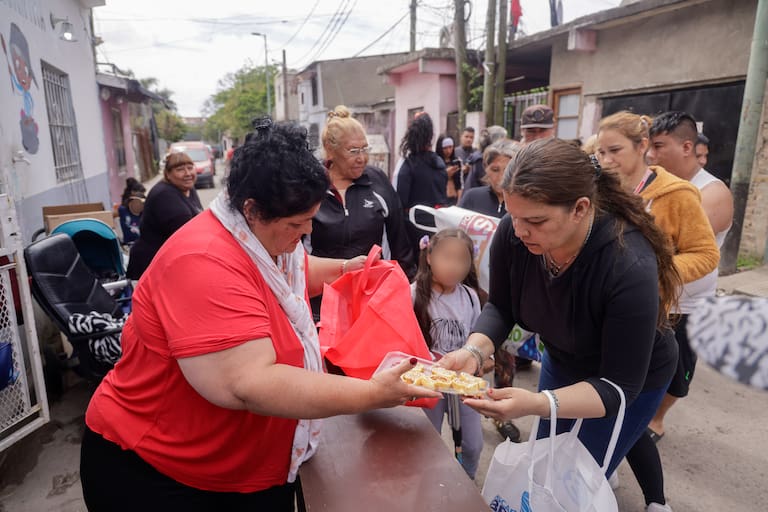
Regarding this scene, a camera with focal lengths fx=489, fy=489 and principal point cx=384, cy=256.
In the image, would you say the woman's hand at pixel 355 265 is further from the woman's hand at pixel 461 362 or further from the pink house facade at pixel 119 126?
the pink house facade at pixel 119 126

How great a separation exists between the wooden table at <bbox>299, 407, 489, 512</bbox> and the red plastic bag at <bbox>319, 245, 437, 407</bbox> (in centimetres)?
15

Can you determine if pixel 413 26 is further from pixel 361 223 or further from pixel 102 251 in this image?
pixel 361 223

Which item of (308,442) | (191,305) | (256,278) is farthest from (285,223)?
(308,442)

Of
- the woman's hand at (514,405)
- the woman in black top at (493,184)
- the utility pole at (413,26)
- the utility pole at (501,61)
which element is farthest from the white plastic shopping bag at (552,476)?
the utility pole at (413,26)

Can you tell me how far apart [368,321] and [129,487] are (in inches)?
36.7

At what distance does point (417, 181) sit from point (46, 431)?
11.1 feet

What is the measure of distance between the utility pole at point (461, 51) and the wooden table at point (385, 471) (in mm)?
9131

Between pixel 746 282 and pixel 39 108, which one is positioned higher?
pixel 39 108

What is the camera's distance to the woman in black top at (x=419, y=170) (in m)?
4.42

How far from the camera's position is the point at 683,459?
116 inches

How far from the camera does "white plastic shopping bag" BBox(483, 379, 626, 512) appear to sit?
1.48 m

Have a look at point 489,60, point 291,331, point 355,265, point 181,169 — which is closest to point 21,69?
point 181,169

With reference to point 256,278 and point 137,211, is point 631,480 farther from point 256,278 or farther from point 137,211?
point 137,211

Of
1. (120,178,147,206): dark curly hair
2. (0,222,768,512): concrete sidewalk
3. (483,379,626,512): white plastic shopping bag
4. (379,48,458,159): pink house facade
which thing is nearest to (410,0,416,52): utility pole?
(379,48,458,159): pink house facade
